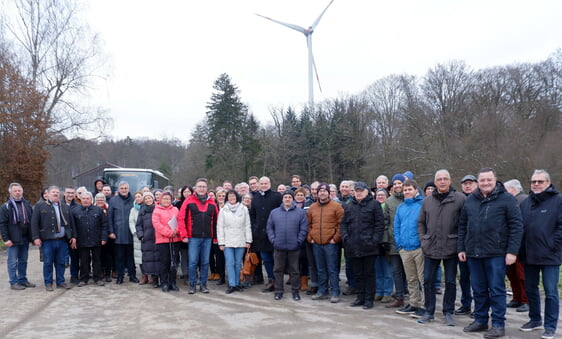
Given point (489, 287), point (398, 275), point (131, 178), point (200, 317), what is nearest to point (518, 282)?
point (489, 287)

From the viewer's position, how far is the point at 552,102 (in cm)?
2945

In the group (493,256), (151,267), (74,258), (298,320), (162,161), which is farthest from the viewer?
(162,161)

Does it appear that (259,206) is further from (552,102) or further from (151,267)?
(552,102)

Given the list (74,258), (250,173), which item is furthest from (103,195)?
(250,173)

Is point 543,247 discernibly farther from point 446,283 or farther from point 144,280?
point 144,280

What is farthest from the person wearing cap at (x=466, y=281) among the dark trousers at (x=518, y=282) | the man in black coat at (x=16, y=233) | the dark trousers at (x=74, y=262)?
the man in black coat at (x=16, y=233)

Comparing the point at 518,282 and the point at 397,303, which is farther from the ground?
the point at 518,282

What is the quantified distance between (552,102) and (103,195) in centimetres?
2975

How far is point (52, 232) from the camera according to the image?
8453mm

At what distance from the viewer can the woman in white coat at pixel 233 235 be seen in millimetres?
A: 8172

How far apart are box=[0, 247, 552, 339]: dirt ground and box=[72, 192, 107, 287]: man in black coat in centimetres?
74

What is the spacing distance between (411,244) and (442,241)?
1.97ft

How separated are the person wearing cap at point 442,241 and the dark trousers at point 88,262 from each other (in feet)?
20.6

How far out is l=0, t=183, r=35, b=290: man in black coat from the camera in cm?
852
